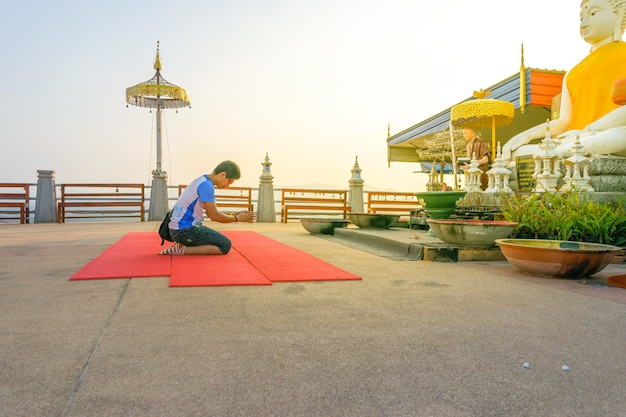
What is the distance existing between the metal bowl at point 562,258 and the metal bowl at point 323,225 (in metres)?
4.58

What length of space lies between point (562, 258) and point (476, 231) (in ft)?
4.14

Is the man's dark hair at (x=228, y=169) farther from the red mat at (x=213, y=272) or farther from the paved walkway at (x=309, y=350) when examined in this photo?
the paved walkway at (x=309, y=350)

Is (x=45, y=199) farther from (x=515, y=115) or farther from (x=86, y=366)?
(x=515, y=115)

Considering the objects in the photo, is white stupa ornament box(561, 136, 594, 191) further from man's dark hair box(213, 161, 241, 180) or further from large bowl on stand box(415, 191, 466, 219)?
man's dark hair box(213, 161, 241, 180)

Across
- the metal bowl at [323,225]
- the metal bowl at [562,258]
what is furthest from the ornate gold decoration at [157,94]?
the metal bowl at [562,258]

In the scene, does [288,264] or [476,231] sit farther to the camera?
[476,231]

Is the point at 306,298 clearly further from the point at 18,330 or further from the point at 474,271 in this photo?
the point at 474,271

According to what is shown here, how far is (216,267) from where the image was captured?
411 centimetres

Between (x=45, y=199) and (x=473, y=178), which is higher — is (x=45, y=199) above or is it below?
below

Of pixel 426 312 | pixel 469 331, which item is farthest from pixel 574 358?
pixel 426 312

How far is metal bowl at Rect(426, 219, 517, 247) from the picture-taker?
4.90 meters

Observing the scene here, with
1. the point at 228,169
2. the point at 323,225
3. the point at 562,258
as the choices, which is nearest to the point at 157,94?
the point at 323,225

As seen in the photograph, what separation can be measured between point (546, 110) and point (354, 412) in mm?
14002

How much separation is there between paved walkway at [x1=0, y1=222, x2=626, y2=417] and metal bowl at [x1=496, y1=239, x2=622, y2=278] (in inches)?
13.6
